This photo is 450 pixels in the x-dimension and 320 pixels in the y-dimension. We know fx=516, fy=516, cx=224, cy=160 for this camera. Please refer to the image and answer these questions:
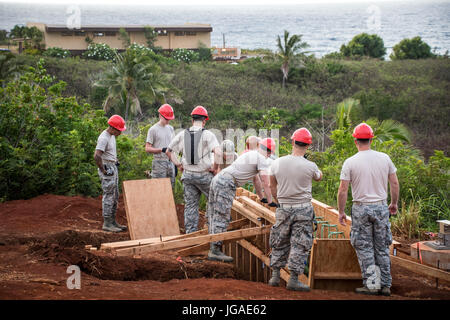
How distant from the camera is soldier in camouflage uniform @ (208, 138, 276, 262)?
6.78 m

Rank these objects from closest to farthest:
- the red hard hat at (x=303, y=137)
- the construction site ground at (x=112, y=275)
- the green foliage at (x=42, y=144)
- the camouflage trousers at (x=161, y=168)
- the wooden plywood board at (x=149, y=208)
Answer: the construction site ground at (x=112, y=275)
the red hard hat at (x=303, y=137)
the wooden plywood board at (x=149, y=208)
the camouflage trousers at (x=161, y=168)
the green foliage at (x=42, y=144)

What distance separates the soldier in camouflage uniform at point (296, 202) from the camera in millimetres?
5871

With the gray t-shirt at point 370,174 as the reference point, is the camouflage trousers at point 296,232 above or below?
below

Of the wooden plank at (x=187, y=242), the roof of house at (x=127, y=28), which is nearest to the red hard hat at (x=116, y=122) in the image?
the wooden plank at (x=187, y=242)

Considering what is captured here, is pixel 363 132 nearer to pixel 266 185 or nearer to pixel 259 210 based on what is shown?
pixel 266 185

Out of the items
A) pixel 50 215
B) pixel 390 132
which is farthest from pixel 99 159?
pixel 390 132

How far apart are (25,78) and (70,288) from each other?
7.99 metres

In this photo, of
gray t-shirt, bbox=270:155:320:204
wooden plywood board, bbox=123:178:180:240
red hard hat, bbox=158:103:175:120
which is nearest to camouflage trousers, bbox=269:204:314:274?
gray t-shirt, bbox=270:155:320:204

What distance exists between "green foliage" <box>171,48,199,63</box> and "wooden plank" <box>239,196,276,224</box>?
54.3 m

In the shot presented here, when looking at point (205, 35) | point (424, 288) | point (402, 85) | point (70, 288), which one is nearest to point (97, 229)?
point (70, 288)

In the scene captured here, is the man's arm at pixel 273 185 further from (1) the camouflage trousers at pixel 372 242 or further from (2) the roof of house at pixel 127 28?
(2) the roof of house at pixel 127 28

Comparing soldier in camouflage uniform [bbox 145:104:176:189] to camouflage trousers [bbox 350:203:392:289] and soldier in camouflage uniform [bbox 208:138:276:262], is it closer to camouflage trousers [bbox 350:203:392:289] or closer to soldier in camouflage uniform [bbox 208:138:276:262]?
soldier in camouflage uniform [bbox 208:138:276:262]

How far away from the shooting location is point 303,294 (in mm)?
5652

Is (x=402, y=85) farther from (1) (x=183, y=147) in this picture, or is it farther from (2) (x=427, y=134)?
(1) (x=183, y=147)
